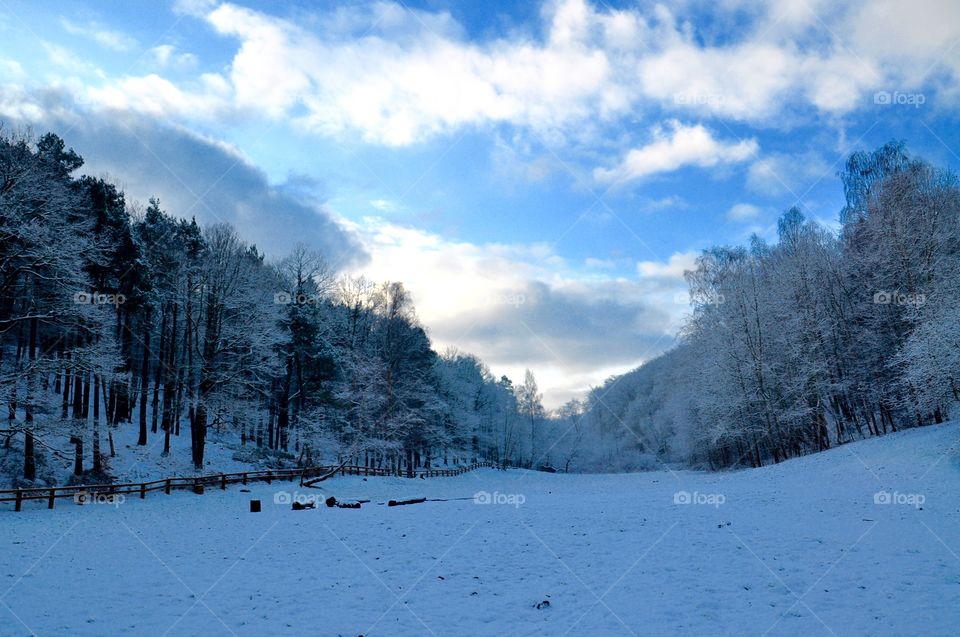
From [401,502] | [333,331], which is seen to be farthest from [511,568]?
[333,331]

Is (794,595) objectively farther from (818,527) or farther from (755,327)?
(755,327)

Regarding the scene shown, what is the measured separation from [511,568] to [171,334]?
3436cm

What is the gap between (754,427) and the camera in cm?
3656

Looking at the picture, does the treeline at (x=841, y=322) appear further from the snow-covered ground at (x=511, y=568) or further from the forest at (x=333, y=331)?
the snow-covered ground at (x=511, y=568)

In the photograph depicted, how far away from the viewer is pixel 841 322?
34.7 metres

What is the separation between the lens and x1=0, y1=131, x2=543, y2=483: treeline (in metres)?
19.5

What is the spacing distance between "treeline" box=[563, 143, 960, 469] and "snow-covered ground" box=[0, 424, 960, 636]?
872cm

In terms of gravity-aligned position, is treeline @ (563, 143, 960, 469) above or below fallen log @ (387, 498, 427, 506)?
above

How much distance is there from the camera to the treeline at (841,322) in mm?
25156

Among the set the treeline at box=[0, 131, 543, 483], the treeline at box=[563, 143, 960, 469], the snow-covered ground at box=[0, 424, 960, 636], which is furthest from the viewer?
the treeline at box=[563, 143, 960, 469]

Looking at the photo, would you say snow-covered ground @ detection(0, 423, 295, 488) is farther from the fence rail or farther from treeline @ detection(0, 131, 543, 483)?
the fence rail

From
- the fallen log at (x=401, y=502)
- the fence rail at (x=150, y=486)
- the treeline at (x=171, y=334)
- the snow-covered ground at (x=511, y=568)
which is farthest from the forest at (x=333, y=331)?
the fallen log at (x=401, y=502)

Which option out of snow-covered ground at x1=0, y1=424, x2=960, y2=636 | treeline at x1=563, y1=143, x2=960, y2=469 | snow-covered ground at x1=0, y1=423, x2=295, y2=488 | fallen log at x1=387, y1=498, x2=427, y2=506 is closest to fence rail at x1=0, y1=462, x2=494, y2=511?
snow-covered ground at x1=0, y1=424, x2=960, y2=636

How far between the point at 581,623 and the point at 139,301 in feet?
104
